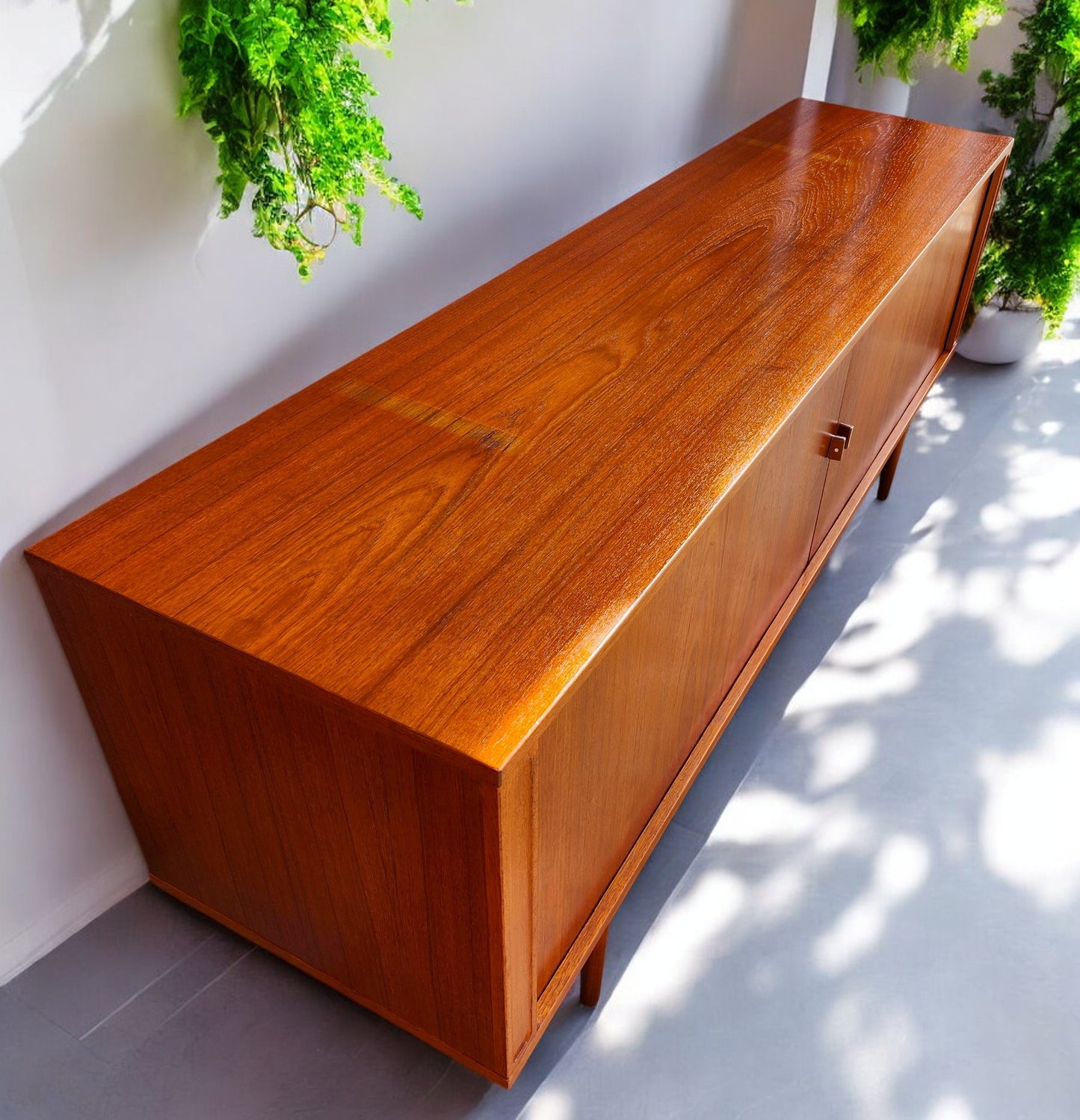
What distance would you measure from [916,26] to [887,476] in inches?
39.9

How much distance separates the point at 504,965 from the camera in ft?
3.92

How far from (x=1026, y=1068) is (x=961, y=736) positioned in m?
0.63

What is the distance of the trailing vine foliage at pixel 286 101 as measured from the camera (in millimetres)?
1155

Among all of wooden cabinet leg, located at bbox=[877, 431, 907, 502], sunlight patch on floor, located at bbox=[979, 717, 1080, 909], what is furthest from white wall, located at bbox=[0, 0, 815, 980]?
sunlight patch on floor, located at bbox=[979, 717, 1080, 909]

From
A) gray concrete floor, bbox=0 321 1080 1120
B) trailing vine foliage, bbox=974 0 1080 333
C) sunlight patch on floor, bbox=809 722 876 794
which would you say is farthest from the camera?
trailing vine foliage, bbox=974 0 1080 333

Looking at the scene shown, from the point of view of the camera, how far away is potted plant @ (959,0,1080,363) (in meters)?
2.67

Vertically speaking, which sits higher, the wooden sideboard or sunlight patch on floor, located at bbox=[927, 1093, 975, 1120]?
the wooden sideboard

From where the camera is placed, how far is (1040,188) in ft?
8.95

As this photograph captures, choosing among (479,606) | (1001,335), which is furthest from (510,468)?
(1001,335)

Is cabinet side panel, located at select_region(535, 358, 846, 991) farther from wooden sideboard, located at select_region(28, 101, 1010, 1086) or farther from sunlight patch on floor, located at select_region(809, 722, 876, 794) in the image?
sunlight patch on floor, located at select_region(809, 722, 876, 794)

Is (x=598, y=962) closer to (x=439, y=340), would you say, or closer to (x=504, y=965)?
(x=504, y=965)

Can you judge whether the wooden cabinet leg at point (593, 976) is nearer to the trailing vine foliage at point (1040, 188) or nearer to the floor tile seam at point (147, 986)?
the floor tile seam at point (147, 986)

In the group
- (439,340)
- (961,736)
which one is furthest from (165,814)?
(961,736)

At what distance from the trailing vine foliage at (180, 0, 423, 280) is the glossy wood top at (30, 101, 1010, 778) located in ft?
0.83
